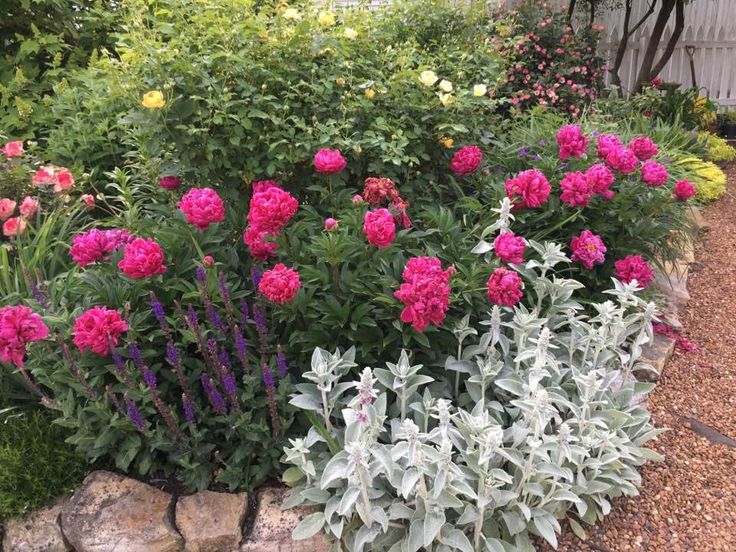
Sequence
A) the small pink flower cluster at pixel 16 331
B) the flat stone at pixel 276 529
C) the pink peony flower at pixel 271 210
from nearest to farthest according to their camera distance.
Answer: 1. the small pink flower cluster at pixel 16 331
2. the flat stone at pixel 276 529
3. the pink peony flower at pixel 271 210

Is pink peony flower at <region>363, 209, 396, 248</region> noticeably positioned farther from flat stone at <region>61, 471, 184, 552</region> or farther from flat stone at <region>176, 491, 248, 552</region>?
flat stone at <region>61, 471, 184, 552</region>

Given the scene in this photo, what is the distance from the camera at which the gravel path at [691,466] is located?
73.8 inches

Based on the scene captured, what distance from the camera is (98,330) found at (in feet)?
5.66

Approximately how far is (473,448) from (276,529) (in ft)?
2.17

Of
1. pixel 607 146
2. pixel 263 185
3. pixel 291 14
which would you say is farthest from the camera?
pixel 607 146

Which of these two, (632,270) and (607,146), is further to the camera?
(607,146)

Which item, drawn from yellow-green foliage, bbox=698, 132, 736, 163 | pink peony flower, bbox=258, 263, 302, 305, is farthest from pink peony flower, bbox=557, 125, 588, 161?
yellow-green foliage, bbox=698, 132, 736, 163

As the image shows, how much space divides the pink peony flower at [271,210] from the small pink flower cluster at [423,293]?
1.47 ft

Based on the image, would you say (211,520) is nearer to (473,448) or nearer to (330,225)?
(473,448)

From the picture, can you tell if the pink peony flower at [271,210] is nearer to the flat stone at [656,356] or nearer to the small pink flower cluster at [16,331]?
the small pink flower cluster at [16,331]

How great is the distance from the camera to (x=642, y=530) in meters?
1.90

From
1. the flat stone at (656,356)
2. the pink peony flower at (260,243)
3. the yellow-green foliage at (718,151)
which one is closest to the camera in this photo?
the pink peony flower at (260,243)

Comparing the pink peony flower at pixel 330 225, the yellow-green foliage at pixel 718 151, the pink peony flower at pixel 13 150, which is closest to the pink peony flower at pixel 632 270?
the pink peony flower at pixel 330 225

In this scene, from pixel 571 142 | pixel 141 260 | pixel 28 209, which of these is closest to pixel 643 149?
pixel 571 142
